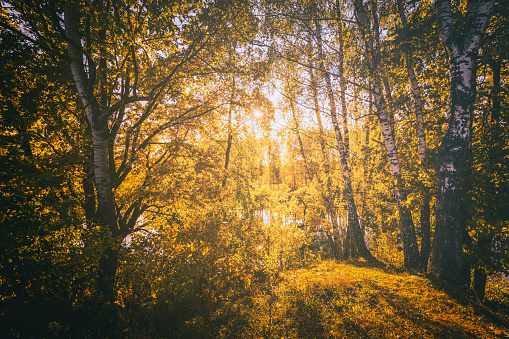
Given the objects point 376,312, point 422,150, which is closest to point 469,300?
point 376,312

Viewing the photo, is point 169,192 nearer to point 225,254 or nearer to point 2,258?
point 225,254

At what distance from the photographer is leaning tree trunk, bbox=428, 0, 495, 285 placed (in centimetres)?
503

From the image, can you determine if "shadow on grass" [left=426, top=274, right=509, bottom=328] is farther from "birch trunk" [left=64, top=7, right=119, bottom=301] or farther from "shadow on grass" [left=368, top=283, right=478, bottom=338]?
"birch trunk" [left=64, top=7, right=119, bottom=301]

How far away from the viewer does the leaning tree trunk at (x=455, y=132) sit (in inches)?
198

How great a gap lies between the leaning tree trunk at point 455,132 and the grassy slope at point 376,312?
1.14 meters

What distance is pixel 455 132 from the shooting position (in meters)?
5.26

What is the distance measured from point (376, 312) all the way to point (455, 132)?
219 inches

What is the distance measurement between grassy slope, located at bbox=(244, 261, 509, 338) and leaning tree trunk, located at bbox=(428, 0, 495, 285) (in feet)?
3.75

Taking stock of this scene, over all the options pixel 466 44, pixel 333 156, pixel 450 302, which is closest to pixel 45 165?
pixel 450 302

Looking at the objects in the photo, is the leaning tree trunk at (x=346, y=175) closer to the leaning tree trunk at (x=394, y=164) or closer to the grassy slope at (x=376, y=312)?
the leaning tree trunk at (x=394, y=164)

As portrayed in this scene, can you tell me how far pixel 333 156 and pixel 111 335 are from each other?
17.8 m

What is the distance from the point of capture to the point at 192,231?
6516 mm

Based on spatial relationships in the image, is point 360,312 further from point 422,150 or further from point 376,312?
point 422,150

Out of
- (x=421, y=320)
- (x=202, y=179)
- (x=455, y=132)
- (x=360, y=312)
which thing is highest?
(x=455, y=132)
